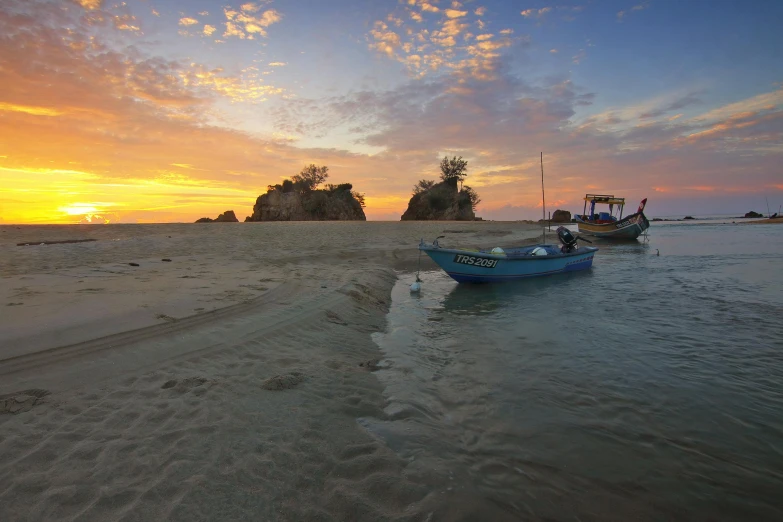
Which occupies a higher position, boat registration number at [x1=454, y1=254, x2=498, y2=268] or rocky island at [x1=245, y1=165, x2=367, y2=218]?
rocky island at [x1=245, y1=165, x2=367, y2=218]

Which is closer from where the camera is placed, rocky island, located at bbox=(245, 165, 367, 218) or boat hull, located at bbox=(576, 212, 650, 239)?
boat hull, located at bbox=(576, 212, 650, 239)

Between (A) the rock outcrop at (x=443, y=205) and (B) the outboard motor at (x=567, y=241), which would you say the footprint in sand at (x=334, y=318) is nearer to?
(B) the outboard motor at (x=567, y=241)

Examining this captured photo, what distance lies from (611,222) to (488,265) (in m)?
31.2

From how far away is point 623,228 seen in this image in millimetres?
38000

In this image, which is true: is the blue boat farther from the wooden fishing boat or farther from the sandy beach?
the wooden fishing boat

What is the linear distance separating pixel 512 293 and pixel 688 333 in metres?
5.85

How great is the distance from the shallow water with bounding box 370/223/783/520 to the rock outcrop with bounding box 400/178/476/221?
6796 cm

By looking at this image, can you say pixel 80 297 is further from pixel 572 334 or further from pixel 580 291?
pixel 580 291

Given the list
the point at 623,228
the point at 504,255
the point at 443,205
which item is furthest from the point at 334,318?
the point at 443,205

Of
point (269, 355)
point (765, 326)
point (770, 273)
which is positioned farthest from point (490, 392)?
point (770, 273)

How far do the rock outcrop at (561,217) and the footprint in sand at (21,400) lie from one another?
302 feet

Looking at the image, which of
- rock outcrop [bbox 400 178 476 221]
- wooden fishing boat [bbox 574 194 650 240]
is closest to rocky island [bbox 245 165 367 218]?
rock outcrop [bbox 400 178 476 221]

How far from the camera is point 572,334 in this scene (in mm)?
8484

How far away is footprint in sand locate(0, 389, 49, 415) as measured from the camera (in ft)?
12.9
